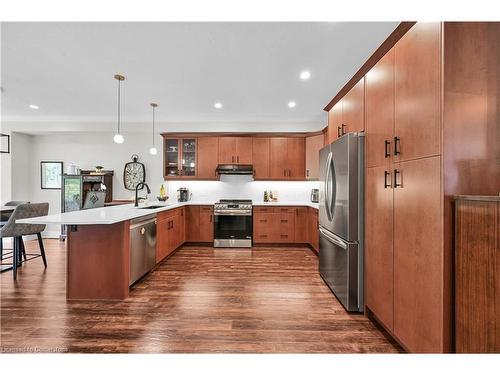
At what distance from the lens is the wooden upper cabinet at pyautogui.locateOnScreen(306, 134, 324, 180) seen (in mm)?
5059

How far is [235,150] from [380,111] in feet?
11.9

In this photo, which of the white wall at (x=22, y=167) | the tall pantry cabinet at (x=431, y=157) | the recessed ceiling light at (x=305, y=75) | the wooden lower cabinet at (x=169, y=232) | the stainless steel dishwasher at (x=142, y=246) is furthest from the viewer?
the white wall at (x=22, y=167)

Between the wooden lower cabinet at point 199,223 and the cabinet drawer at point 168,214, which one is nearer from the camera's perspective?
the cabinet drawer at point 168,214

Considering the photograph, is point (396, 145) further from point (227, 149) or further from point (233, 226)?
point (227, 149)

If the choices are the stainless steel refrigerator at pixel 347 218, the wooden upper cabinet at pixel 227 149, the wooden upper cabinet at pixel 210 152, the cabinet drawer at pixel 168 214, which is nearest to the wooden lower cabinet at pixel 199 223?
the cabinet drawer at pixel 168 214

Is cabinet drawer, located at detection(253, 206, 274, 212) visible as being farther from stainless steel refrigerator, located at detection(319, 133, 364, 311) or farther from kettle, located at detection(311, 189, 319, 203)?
stainless steel refrigerator, located at detection(319, 133, 364, 311)

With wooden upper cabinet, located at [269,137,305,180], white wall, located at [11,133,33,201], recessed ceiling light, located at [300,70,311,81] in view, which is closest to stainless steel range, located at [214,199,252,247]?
wooden upper cabinet, located at [269,137,305,180]

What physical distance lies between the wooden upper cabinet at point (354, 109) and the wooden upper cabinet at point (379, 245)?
54 centimetres

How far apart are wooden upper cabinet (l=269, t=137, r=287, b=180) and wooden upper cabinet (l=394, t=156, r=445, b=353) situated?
3595mm

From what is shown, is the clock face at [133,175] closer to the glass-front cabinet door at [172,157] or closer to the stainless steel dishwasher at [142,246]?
the glass-front cabinet door at [172,157]

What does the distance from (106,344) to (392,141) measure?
8.86 ft

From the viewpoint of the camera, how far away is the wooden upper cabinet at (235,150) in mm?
5383

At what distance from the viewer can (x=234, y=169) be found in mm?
5270
